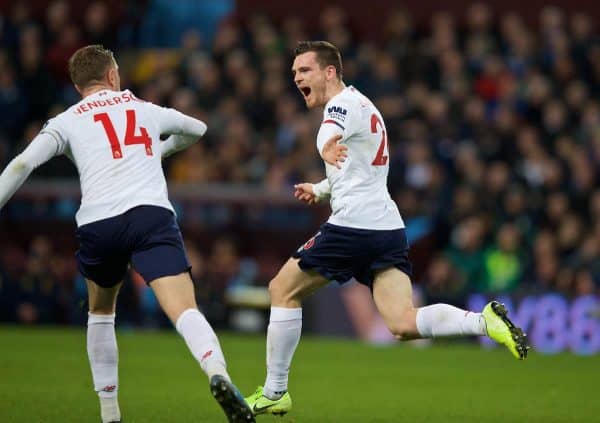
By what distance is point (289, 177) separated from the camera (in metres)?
16.2

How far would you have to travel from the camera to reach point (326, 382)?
1026 centimetres

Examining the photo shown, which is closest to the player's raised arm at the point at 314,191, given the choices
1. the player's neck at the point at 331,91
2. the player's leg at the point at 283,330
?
the player's leg at the point at 283,330

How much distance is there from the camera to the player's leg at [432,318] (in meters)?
6.71

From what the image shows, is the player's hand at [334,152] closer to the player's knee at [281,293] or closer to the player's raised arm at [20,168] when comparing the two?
the player's knee at [281,293]

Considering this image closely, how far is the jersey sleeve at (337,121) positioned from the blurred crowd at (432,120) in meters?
7.74

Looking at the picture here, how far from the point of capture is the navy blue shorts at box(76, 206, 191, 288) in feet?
21.2

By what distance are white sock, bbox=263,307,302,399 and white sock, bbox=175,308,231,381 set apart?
1.10 meters

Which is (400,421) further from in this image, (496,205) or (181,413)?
(496,205)

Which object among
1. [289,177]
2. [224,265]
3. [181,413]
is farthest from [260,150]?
[181,413]

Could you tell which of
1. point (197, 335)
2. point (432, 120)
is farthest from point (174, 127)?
point (432, 120)

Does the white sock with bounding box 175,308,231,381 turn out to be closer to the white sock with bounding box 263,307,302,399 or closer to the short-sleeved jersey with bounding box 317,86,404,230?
the white sock with bounding box 263,307,302,399

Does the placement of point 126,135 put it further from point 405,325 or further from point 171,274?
point 405,325

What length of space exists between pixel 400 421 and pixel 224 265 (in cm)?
830

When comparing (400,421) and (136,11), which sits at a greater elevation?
(136,11)
